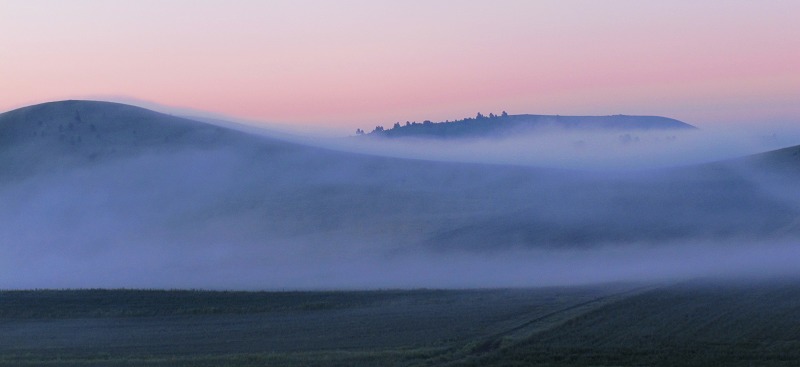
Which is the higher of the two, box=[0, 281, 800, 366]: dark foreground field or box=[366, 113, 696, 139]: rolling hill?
box=[366, 113, 696, 139]: rolling hill

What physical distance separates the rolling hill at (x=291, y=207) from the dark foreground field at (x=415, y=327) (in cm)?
679

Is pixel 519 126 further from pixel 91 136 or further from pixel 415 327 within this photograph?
pixel 415 327

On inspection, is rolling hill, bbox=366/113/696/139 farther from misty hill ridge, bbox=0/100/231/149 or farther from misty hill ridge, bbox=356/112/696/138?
misty hill ridge, bbox=0/100/231/149

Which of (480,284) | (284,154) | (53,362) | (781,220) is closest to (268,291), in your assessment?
(480,284)

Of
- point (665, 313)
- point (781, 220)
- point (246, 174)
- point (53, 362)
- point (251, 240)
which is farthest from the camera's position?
point (246, 174)

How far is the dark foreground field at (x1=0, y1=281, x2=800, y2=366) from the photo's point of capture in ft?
68.5

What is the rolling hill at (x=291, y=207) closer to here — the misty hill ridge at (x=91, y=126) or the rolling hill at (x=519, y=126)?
the misty hill ridge at (x=91, y=126)

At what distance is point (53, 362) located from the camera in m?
21.6

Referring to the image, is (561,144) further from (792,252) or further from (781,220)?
(792,252)

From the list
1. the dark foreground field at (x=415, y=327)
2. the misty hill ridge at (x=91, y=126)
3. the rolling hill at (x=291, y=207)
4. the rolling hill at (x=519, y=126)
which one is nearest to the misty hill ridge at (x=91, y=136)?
the misty hill ridge at (x=91, y=126)

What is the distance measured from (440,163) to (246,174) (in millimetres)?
14314

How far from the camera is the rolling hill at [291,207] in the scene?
4669cm

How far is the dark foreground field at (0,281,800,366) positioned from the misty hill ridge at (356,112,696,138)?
8617cm

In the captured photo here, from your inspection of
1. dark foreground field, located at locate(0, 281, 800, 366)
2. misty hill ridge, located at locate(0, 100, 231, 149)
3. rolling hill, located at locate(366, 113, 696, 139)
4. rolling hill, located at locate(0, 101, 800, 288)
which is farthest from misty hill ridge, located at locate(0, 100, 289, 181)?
dark foreground field, located at locate(0, 281, 800, 366)
